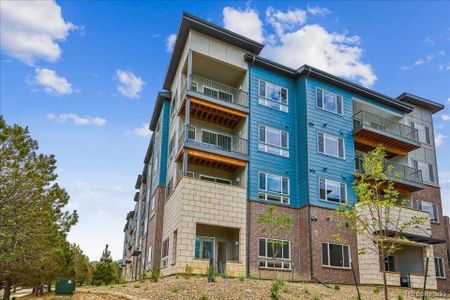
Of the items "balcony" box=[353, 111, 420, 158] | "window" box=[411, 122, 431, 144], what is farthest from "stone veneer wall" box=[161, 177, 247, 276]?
"window" box=[411, 122, 431, 144]

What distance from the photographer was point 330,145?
2714 centimetres

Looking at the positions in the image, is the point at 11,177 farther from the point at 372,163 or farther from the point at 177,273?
the point at 372,163

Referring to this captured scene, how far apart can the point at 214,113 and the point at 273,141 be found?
4248 millimetres

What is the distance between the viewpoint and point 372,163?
17234 mm

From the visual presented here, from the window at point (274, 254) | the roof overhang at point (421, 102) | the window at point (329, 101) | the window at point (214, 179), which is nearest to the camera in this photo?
the window at point (274, 254)

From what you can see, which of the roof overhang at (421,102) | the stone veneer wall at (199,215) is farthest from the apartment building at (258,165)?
the roof overhang at (421,102)

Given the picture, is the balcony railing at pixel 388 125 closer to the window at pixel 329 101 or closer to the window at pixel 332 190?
the window at pixel 329 101

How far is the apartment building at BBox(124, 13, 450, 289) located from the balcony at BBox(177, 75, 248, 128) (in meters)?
0.07

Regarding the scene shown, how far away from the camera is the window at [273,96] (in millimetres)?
26750

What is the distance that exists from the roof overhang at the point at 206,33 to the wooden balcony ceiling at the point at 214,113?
457 centimetres

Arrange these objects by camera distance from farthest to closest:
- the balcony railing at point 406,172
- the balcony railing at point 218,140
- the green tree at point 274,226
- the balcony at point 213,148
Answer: the balcony railing at point 406,172
the balcony railing at point 218,140
the balcony at point 213,148
the green tree at point 274,226

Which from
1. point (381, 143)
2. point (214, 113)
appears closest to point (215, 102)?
point (214, 113)

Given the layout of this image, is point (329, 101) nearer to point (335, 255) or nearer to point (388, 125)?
point (388, 125)

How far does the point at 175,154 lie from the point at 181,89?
4.34 m
